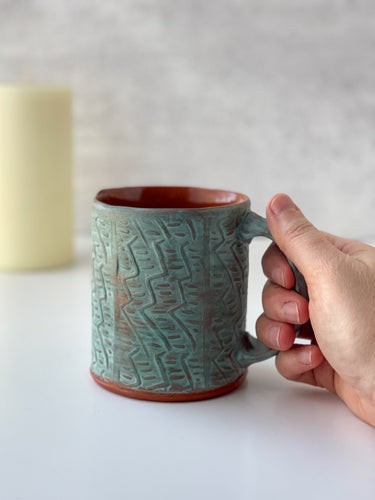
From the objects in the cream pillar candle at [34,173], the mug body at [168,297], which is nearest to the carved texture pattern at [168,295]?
the mug body at [168,297]

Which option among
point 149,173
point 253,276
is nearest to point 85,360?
point 253,276

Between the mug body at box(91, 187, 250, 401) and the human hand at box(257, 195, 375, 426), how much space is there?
0.11 ft

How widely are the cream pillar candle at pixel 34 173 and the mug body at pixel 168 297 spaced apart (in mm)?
501

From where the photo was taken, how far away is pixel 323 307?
0.58 metres

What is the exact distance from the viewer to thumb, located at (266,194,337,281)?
580 mm

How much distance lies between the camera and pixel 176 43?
4.25ft

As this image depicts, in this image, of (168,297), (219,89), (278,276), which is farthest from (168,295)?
(219,89)

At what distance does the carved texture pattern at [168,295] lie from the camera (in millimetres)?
584

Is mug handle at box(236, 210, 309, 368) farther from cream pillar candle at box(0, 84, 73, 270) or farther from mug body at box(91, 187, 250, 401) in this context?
cream pillar candle at box(0, 84, 73, 270)

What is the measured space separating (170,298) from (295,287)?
12 centimetres

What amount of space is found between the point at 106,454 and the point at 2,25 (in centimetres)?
99

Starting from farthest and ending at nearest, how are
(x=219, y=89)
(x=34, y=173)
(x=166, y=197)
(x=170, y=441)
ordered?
1. (x=219, y=89)
2. (x=34, y=173)
3. (x=166, y=197)
4. (x=170, y=441)

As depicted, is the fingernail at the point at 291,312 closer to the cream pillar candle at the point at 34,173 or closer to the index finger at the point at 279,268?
the index finger at the point at 279,268

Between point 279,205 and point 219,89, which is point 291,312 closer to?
point 279,205
